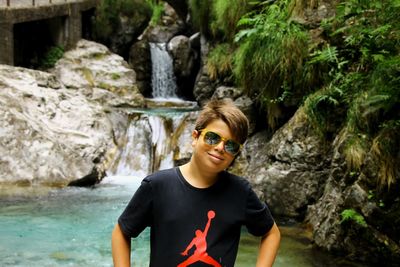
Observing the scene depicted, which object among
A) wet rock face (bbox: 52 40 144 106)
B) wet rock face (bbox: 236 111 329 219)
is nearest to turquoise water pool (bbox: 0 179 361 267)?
wet rock face (bbox: 236 111 329 219)

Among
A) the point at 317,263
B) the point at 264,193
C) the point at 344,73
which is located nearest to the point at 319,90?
the point at 344,73

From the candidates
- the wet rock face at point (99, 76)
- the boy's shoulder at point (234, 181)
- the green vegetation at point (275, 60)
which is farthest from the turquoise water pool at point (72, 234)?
the wet rock face at point (99, 76)

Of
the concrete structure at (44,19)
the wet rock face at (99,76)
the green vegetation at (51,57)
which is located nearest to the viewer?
the concrete structure at (44,19)

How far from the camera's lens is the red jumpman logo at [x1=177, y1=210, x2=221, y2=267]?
1796 mm

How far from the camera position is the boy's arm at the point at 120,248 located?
186cm

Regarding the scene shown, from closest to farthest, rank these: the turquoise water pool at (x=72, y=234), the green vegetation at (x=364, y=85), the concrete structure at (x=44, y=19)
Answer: the green vegetation at (x=364, y=85)
the turquoise water pool at (x=72, y=234)
the concrete structure at (x=44, y=19)

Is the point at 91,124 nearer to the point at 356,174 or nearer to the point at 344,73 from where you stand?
the point at 344,73

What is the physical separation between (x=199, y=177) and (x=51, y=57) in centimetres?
1371

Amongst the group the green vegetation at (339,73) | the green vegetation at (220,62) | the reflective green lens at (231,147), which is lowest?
the green vegetation at (220,62)

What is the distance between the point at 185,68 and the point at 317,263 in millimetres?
12369

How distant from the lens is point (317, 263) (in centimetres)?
532

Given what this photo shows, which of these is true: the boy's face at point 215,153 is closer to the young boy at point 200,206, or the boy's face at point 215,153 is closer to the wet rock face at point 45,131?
the young boy at point 200,206

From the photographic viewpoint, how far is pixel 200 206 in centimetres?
182

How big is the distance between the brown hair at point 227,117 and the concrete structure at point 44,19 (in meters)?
11.6
